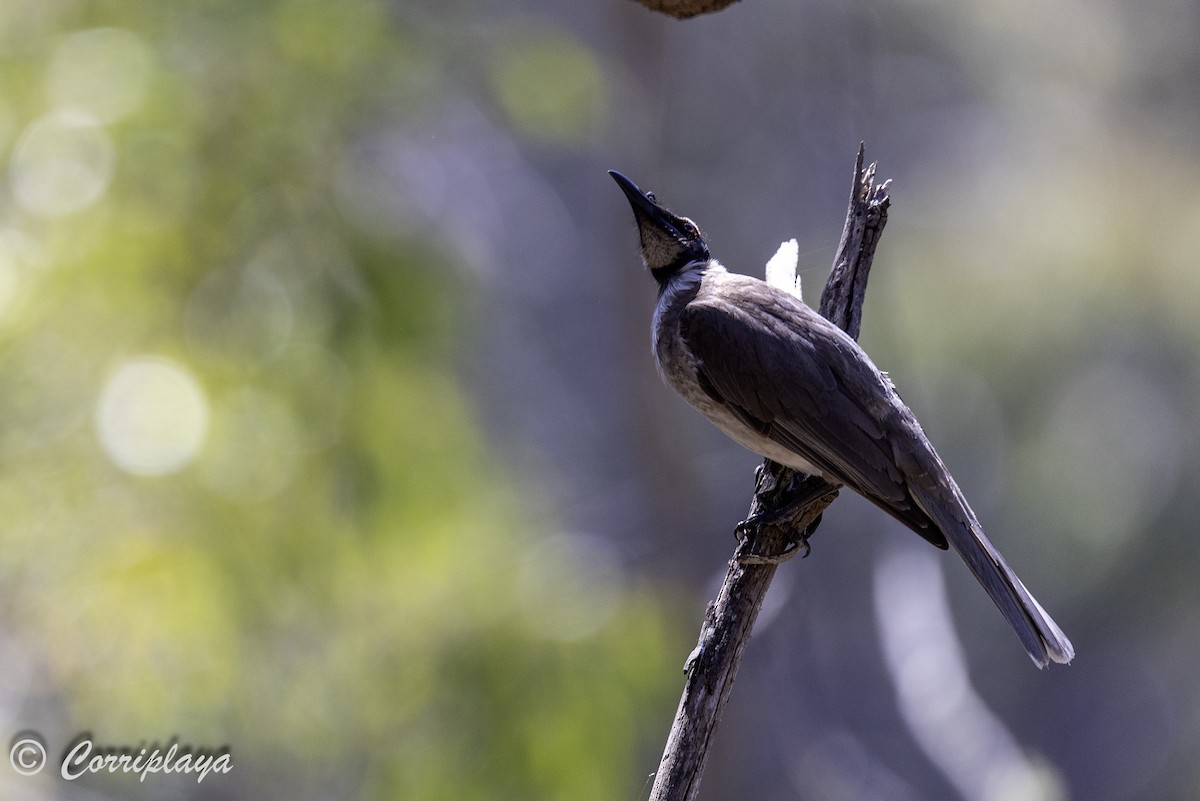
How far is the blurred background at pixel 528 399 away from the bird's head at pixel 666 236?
2.74m

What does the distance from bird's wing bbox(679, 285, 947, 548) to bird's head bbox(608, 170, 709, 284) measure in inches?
23.9

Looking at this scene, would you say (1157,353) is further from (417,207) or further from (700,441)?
(417,207)

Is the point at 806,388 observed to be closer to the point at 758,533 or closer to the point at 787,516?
the point at 787,516

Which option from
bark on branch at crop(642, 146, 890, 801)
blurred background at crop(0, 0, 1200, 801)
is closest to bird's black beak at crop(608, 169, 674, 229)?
bark on branch at crop(642, 146, 890, 801)

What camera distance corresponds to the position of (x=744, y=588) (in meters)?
3.71

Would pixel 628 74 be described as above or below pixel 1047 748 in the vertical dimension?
above

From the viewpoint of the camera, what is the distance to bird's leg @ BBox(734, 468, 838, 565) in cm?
378

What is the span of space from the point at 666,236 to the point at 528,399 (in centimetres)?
957

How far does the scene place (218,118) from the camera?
7602mm

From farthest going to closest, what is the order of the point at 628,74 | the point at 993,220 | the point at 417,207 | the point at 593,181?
the point at 593,181 → the point at 993,220 → the point at 628,74 → the point at 417,207

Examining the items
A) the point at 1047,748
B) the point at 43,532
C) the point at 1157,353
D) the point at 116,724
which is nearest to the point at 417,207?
the point at 43,532

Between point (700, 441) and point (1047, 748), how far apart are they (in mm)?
4556

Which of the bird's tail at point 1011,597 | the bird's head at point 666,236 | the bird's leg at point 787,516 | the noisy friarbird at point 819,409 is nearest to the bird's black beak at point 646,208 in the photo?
the bird's head at point 666,236

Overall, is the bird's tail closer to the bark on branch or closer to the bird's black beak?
the bark on branch
